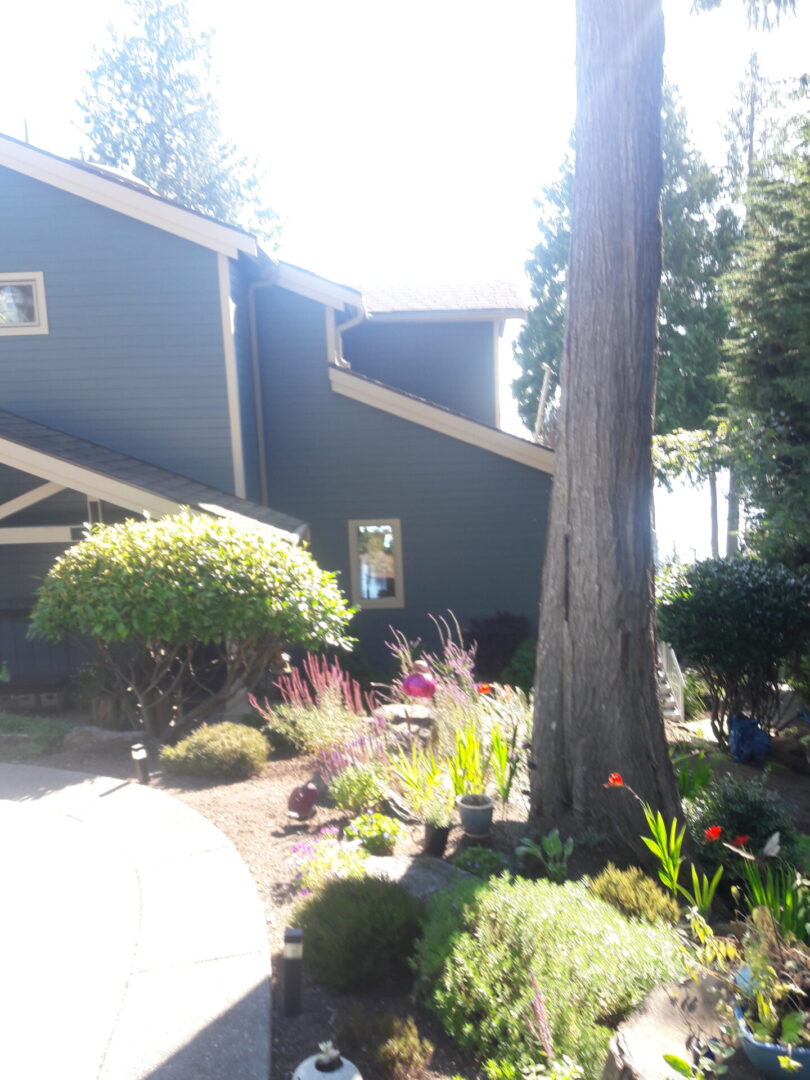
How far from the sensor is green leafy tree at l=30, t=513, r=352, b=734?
25.6 ft

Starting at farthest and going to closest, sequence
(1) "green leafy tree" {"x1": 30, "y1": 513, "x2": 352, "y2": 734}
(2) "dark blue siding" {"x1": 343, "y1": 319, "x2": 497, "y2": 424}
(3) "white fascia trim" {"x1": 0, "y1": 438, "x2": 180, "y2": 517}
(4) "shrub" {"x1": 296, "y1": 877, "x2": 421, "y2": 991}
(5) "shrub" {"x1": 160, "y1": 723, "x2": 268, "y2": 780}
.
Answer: (2) "dark blue siding" {"x1": 343, "y1": 319, "x2": 497, "y2": 424}
(3) "white fascia trim" {"x1": 0, "y1": 438, "x2": 180, "y2": 517}
(1) "green leafy tree" {"x1": 30, "y1": 513, "x2": 352, "y2": 734}
(5) "shrub" {"x1": 160, "y1": 723, "x2": 268, "y2": 780}
(4) "shrub" {"x1": 296, "y1": 877, "x2": 421, "y2": 991}

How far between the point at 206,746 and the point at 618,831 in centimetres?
360

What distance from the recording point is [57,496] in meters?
12.5

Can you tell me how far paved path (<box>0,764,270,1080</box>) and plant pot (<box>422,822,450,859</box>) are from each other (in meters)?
1.06

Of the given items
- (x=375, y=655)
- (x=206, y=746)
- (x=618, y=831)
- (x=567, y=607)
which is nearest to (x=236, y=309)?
(x=375, y=655)

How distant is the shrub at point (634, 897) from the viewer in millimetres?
4078

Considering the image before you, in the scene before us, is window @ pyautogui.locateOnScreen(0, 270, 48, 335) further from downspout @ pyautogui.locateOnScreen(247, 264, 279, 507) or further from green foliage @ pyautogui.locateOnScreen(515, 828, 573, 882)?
green foliage @ pyautogui.locateOnScreen(515, 828, 573, 882)

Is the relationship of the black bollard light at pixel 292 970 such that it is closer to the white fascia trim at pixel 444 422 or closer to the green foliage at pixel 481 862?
the green foliage at pixel 481 862

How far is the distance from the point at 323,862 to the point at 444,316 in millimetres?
11837

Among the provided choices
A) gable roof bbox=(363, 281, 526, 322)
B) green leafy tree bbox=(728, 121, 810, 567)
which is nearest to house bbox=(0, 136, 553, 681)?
gable roof bbox=(363, 281, 526, 322)

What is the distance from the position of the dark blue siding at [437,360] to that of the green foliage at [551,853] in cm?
1113

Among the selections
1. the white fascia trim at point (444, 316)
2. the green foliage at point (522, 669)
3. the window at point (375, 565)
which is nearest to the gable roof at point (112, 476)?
the window at point (375, 565)

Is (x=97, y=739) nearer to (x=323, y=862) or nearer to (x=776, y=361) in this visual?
(x=323, y=862)

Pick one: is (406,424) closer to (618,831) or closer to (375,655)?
(375,655)
